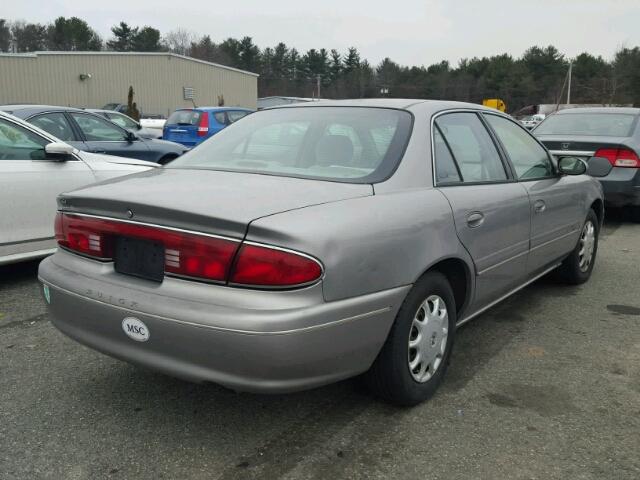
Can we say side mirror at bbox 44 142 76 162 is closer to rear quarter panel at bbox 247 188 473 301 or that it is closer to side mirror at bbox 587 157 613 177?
rear quarter panel at bbox 247 188 473 301

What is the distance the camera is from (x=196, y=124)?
13820mm

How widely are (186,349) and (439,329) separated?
125cm

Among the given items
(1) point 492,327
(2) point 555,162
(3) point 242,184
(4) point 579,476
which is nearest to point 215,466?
(3) point 242,184

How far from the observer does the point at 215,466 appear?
2457 millimetres

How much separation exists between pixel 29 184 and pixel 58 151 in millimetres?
348

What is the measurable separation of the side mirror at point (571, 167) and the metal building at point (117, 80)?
3539cm

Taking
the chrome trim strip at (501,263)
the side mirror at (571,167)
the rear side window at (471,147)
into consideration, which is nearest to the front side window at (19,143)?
the rear side window at (471,147)

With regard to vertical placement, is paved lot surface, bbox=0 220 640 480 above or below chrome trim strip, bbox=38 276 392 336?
below

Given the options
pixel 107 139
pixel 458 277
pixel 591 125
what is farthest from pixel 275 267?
pixel 591 125

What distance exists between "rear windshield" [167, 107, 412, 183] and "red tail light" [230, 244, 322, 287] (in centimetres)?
67

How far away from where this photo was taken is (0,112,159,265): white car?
475cm

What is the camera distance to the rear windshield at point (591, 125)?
8.12 m

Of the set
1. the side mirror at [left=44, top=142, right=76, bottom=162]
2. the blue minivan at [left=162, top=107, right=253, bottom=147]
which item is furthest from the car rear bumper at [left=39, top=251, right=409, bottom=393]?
the blue minivan at [left=162, top=107, right=253, bottom=147]

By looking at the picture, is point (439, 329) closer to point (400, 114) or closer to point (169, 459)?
point (400, 114)
